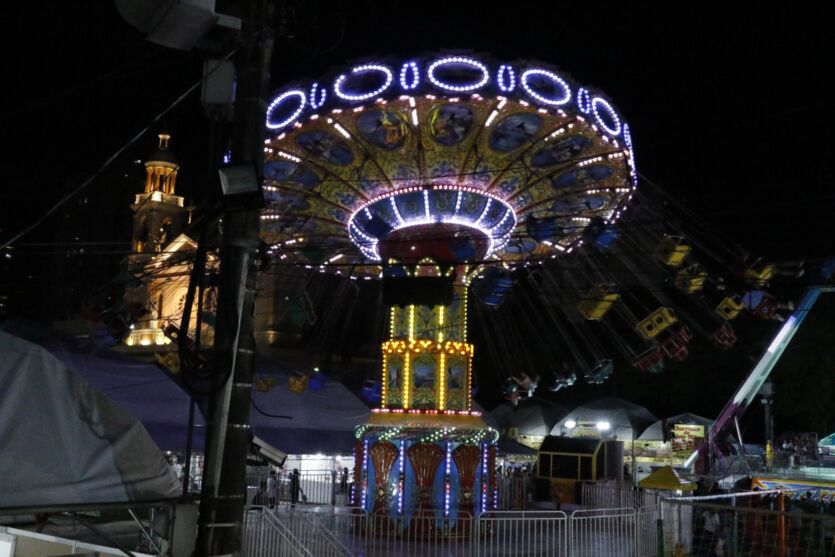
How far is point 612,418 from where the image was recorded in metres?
41.0

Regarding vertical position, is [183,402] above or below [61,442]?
above

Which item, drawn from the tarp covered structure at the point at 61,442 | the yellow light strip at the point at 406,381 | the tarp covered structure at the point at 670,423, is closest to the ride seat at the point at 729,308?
the yellow light strip at the point at 406,381

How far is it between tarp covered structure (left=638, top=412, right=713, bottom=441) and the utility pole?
115 ft

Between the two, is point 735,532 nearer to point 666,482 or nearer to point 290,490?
point 666,482

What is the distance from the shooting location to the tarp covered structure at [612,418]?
133 ft

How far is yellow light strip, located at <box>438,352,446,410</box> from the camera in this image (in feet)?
56.3

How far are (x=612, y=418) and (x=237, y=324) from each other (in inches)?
1458

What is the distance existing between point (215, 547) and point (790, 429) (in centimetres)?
4263

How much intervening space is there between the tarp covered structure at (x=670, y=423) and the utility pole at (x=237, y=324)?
35.1m

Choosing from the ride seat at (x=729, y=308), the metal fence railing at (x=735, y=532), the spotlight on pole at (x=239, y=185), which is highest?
the ride seat at (x=729, y=308)

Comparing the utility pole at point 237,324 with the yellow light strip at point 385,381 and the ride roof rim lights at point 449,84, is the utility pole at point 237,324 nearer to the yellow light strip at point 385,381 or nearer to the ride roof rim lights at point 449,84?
the ride roof rim lights at point 449,84

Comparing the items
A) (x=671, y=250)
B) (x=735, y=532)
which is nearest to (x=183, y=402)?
(x=671, y=250)

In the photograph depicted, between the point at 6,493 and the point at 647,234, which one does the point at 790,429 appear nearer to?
the point at 647,234

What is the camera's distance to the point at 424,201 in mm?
17141
